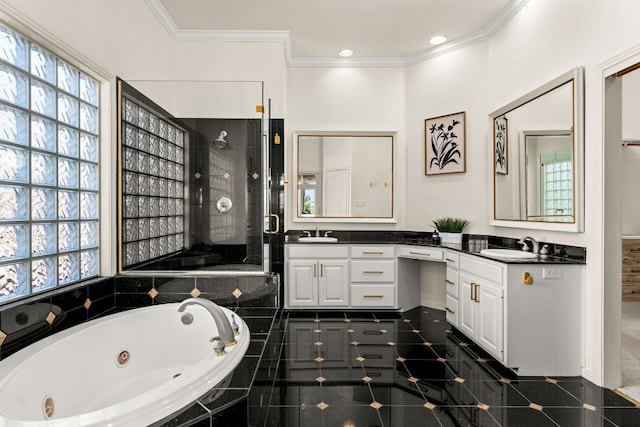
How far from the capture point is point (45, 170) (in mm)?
1912

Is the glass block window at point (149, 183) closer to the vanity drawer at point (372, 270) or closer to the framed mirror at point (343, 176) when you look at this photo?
the framed mirror at point (343, 176)

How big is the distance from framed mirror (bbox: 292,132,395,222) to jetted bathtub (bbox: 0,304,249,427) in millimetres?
2228

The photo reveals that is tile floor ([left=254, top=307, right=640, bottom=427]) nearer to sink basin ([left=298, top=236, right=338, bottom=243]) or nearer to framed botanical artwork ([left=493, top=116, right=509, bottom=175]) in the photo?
sink basin ([left=298, top=236, right=338, bottom=243])

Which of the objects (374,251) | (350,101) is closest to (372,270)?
(374,251)

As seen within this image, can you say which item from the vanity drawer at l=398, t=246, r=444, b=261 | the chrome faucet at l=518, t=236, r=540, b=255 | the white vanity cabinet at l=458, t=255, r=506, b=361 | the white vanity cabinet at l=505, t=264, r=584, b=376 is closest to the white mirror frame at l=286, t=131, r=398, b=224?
the vanity drawer at l=398, t=246, r=444, b=261

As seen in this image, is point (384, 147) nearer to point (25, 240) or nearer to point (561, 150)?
point (561, 150)

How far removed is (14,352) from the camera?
5.26ft

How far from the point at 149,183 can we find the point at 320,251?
184cm

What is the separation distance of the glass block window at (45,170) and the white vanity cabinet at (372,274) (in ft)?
7.86

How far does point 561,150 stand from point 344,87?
2439mm

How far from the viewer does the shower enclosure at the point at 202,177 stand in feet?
8.88

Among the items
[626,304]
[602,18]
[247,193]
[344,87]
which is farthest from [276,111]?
[626,304]

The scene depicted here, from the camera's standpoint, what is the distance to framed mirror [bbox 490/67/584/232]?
8.02ft

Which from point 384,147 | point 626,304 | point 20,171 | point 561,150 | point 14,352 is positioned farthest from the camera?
point 384,147
